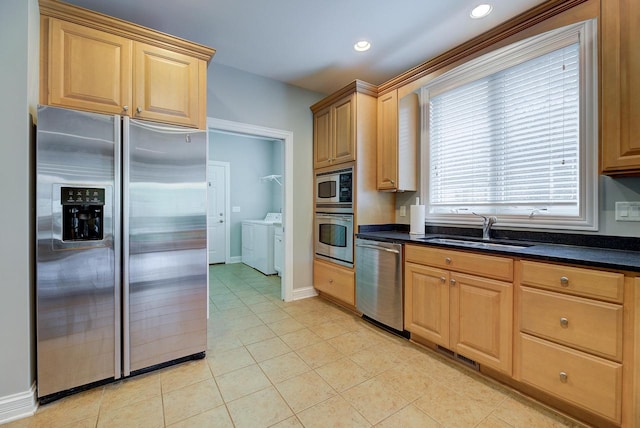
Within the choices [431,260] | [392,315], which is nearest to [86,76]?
[431,260]

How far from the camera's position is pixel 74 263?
174cm

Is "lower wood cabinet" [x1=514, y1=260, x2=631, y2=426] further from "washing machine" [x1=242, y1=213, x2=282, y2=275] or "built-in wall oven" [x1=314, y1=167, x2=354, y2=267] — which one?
"washing machine" [x1=242, y1=213, x2=282, y2=275]

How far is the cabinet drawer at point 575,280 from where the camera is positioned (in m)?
1.39

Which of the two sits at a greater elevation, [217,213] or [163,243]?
[217,213]

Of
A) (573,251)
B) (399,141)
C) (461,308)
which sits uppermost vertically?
(399,141)

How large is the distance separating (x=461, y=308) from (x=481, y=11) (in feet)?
7.49

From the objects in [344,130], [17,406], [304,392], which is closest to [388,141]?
[344,130]

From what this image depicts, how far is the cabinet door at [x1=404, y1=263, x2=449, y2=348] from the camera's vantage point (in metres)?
2.15

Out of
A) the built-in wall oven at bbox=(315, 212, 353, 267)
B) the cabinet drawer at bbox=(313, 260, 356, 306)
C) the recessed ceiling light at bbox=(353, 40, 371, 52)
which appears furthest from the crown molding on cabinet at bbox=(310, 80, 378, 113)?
the cabinet drawer at bbox=(313, 260, 356, 306)

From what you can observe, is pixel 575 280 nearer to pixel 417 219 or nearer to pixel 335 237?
pixel 417 219

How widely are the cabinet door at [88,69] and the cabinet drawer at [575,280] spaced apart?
285 centimetres

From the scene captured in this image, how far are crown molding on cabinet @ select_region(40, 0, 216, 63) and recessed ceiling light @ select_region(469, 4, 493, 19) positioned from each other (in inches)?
82.2

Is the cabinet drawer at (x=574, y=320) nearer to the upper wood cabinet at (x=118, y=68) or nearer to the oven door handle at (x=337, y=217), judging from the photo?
the oven door handle at (x=337, y=217)

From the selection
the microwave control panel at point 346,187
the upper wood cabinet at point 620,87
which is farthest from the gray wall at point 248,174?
the upper wood cabinet at point 620,87
